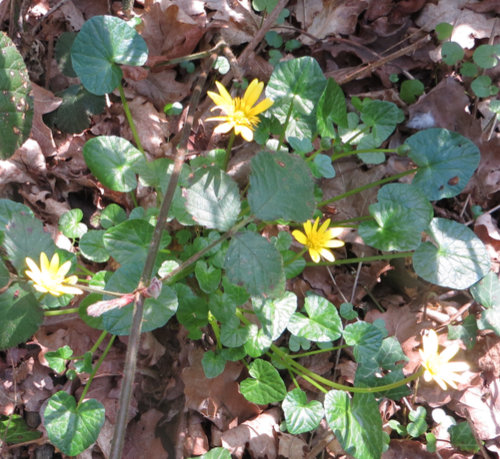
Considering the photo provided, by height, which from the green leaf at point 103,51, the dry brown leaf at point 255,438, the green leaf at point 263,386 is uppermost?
the green leaf at point 103,51

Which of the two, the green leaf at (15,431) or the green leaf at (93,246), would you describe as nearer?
the green leaf at (93,246)

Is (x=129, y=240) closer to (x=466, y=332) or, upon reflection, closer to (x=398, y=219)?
(x=398, y=219)

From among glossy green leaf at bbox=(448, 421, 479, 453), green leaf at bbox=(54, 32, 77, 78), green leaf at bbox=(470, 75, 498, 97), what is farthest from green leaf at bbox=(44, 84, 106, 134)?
glossy green leaf at bbox=(448, 421, 479, 453)

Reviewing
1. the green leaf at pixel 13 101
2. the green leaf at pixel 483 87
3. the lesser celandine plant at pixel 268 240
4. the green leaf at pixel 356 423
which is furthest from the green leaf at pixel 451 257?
the green leaf at pixel 13 101

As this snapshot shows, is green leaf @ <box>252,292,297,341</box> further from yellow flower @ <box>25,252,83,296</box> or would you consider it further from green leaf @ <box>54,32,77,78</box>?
green leaf @ <box>54,32,77,78</box>

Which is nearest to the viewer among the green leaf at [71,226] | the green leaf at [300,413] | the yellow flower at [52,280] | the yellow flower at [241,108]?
the yellow flower at [52,280]

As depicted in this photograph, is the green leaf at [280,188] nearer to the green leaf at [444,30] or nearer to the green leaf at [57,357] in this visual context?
the green leaf at [57,357]

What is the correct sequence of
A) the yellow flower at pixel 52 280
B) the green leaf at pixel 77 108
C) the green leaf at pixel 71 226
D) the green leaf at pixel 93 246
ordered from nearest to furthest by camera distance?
the yellow flower at pixel 52 280
the green leaf at pixel 93 246
the green leaf at pixel 71 226
the green leaf at pixel 77 108

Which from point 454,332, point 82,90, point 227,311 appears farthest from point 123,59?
point 454,332

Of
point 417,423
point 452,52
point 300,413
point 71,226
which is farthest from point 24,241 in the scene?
point 452,52
